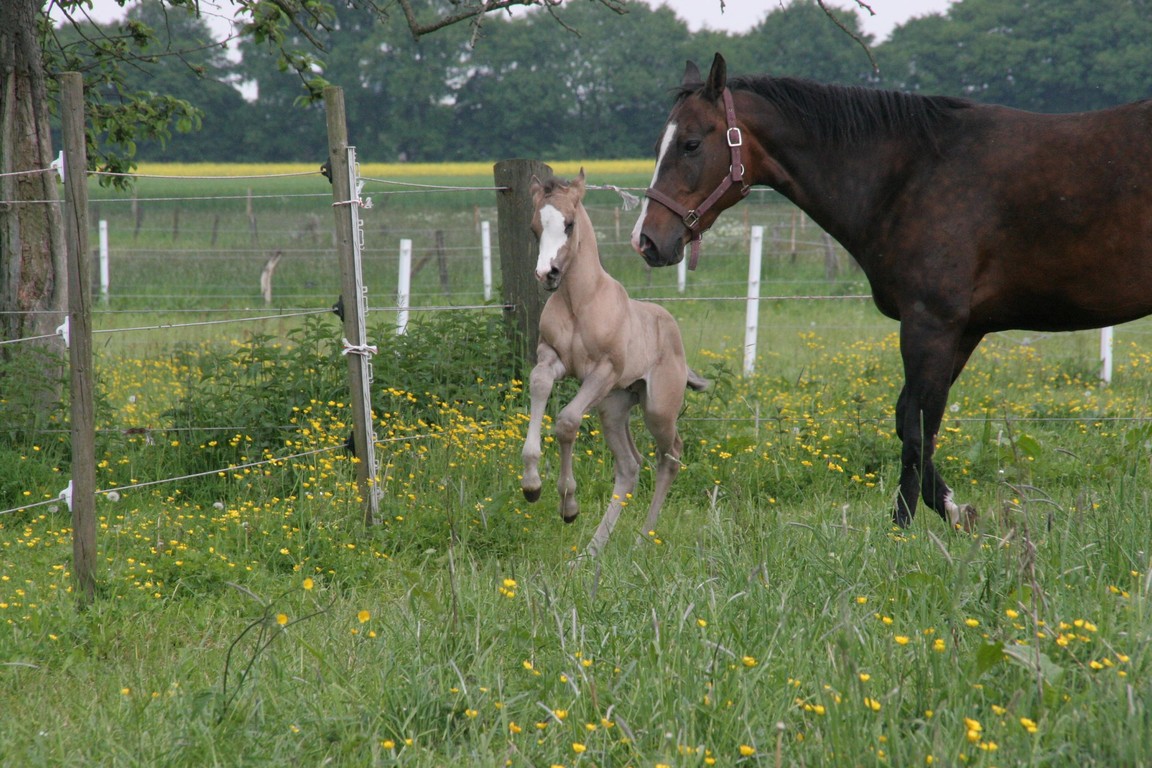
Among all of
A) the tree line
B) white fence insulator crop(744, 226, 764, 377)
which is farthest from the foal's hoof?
the tree line

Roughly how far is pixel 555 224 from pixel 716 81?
1108mm

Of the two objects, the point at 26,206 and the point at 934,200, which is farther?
the point at 26,206

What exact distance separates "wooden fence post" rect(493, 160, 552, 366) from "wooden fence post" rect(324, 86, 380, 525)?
157 cm

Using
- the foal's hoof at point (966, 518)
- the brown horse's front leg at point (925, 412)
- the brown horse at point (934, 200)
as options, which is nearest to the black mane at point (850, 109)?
the brown horse at point (934, 200)

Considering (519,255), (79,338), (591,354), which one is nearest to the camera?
(79,338)

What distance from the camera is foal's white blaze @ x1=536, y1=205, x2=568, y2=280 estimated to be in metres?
4.46

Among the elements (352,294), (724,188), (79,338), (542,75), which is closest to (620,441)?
(724,188)

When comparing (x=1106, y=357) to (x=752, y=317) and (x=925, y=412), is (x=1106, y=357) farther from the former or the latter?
(x=925, y=412)

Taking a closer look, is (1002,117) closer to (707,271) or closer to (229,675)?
(229,675)

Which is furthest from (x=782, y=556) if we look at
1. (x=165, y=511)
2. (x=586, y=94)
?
(x=586, y=94)

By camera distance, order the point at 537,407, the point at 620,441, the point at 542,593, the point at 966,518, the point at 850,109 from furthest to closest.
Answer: the point at 620,441, the point at 850,109, the point at 966,518, the point at 537,407, the point at 542,593

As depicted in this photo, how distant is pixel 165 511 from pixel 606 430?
228 centimetres

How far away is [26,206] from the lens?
6.62 metres

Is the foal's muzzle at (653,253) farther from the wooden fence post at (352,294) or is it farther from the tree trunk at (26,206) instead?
the tree trunk at (26,206)
